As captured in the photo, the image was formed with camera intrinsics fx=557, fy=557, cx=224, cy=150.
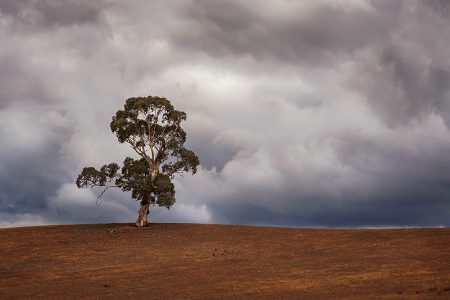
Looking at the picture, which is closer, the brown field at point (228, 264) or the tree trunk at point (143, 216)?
the brown field at point (228, 264)

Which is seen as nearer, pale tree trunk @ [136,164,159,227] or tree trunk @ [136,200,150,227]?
pale tree trunk @ [136,164,159,227]

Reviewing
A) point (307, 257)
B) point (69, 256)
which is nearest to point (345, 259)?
point (307, 257)

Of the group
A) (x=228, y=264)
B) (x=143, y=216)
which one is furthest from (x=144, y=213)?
(x=228, y=264)

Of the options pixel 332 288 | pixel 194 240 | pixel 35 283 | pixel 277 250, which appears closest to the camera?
pixel 332 288

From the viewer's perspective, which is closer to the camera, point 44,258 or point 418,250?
point 418,250

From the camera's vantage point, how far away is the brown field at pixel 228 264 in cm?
2945

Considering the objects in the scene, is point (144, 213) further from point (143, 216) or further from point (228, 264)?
point (228, 264)

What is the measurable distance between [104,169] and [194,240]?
17.4 meters

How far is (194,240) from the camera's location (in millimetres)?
53875

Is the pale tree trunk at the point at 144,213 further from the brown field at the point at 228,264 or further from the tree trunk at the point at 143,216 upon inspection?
the brown field at the point at 228,264

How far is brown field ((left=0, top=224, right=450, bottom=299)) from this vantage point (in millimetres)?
29453

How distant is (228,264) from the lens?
39.7 metres

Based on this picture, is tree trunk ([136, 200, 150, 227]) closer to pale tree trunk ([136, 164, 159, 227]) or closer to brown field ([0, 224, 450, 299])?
pale tree trunk ([136, 164, 159, 227])

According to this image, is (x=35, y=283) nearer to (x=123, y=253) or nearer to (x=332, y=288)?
(x=123, y=253)
